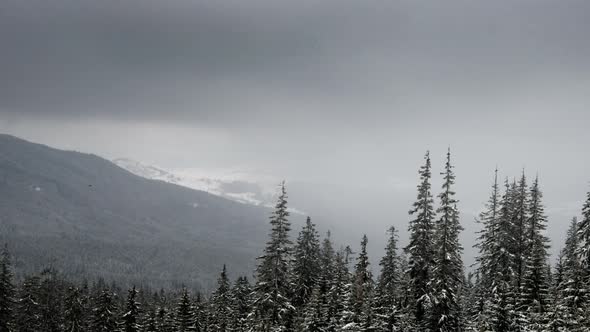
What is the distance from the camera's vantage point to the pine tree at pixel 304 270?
6116 cm

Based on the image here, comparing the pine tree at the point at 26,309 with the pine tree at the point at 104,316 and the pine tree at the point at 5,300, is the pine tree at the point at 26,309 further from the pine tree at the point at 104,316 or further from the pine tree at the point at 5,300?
the pine tree at the point at 104,316

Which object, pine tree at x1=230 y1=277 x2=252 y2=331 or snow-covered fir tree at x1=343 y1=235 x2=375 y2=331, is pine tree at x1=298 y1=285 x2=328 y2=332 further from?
pine tree at x1=230 y1=277 x2=252 y2=331

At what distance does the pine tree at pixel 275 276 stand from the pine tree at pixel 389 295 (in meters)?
9.86

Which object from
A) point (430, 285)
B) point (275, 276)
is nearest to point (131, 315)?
point (275, 276)

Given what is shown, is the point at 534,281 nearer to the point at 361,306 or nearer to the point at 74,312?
the point at 361,306

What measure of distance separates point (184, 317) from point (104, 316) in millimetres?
11964

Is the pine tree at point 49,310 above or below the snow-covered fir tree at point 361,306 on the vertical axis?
below

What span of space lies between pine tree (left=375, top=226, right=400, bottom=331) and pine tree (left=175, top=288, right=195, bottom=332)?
27.8m

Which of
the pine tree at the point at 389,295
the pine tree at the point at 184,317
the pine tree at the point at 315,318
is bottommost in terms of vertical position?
the pine tree at the point at 184,317

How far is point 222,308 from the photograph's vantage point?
66.9 m

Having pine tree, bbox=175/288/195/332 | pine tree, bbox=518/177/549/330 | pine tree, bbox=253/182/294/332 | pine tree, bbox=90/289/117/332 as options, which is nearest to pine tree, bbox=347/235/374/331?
pine tree, bbox=253/182/294/332

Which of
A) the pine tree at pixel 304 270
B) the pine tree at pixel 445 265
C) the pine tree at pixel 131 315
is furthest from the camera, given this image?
the pine tree at pixel 304 270

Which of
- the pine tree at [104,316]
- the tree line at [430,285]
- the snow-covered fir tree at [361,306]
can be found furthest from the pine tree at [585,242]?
the pine tree at [104,316]

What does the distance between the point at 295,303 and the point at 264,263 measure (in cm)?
1901
